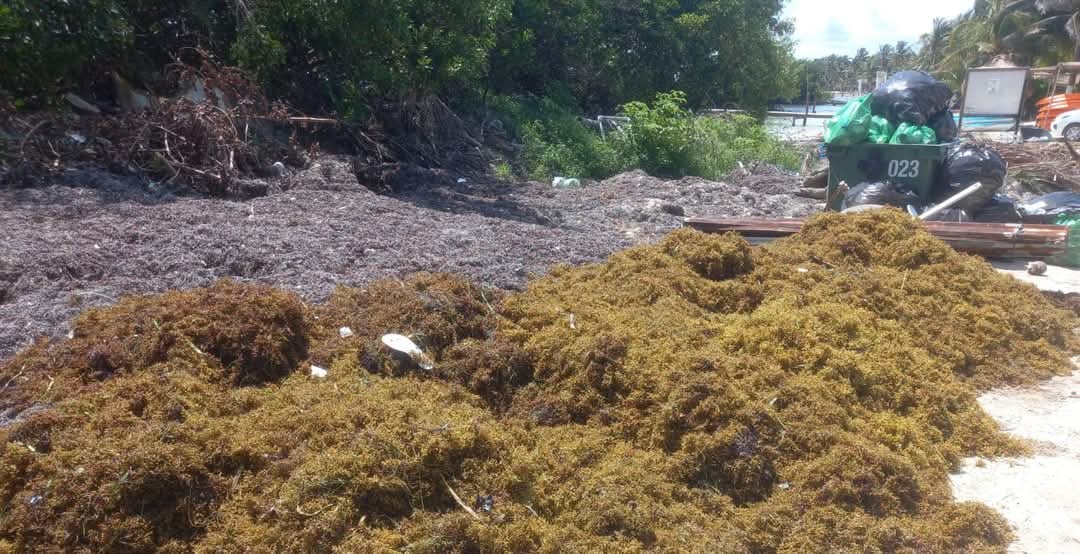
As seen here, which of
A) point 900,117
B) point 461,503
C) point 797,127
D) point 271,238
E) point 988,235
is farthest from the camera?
point 797,127

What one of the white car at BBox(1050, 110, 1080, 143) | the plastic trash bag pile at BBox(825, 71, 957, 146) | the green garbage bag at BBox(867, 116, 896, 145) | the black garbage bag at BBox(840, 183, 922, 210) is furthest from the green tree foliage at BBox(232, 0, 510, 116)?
the white car at BBox(1050, 110, 1080, 143)

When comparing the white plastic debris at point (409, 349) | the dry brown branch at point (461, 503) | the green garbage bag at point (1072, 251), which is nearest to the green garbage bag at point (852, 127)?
the green garbage bag at point (1072, 251)

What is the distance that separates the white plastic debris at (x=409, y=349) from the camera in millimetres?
3604

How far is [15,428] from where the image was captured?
8.71 feet

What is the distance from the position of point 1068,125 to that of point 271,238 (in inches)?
788

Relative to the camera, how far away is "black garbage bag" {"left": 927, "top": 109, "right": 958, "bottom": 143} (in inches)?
332

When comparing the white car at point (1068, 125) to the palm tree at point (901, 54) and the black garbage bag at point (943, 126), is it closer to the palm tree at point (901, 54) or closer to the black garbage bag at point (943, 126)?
the black garbage bag at point (943, 126)

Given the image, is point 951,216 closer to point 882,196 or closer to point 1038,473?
point 882,196

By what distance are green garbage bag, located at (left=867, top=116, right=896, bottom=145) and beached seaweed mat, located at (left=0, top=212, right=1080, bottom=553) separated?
4119 mm

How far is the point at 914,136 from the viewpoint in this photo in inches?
319

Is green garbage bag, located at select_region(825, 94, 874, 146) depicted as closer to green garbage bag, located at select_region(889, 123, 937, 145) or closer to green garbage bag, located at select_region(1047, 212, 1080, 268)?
green garbage bag, located at select_region(889, 123, 937, 145)

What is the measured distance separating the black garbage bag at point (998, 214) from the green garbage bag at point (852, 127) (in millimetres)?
1451

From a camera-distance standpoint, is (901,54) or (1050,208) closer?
(1050,208)

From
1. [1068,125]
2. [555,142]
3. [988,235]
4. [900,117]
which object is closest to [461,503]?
[988,235]
